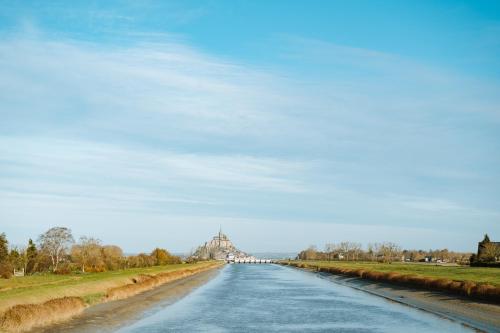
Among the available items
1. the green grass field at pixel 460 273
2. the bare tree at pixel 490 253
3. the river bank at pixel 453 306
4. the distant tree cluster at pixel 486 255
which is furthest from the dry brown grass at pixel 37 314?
the bare tree at pixel 490 253

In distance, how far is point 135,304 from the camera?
4656cm

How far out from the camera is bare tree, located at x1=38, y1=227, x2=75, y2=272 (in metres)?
111

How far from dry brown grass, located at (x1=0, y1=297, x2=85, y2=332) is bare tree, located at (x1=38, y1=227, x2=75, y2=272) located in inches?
3045

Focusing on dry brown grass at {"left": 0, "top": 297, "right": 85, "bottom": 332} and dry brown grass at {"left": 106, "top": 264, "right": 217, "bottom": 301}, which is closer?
dry brown grass at {"left": 0, "top": 297, "right": 85, "bottom": 332}

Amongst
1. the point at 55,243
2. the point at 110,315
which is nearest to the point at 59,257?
the point at 55,243

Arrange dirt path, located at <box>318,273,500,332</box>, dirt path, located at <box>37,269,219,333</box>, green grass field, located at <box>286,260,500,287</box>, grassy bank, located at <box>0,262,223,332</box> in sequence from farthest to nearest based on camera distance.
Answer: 1. green grass field, located at <box>286,260,500,287</box>
2. dirt path, located at <box>318,273,500,332</box>
3. dirt path, located at <box>37,269,219,333</box>
4. grassy bank, located at <box>0,262,223,332</box>

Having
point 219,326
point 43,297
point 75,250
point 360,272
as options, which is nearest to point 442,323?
point 219,326

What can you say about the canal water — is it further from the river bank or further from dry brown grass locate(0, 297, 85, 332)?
dry brown grass locate(0, 297, 85, 332)

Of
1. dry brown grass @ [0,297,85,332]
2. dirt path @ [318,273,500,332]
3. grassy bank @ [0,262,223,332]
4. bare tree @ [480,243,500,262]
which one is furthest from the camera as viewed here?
bare tree @ [480,243,500,262]

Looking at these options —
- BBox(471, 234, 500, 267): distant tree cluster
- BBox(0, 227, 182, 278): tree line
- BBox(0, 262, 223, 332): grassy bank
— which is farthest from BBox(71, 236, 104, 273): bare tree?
BBox(471, 234, 500, 267): distant tree cluster

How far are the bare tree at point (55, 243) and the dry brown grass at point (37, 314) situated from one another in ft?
254

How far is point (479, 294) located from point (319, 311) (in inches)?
565

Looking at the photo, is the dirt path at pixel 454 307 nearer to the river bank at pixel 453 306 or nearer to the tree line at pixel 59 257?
the river bank at pixel 453 306

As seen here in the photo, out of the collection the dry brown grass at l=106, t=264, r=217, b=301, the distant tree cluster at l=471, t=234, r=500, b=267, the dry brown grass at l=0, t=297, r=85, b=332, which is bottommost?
the dry brown grass at l=106, t=264, r=217, b=301
